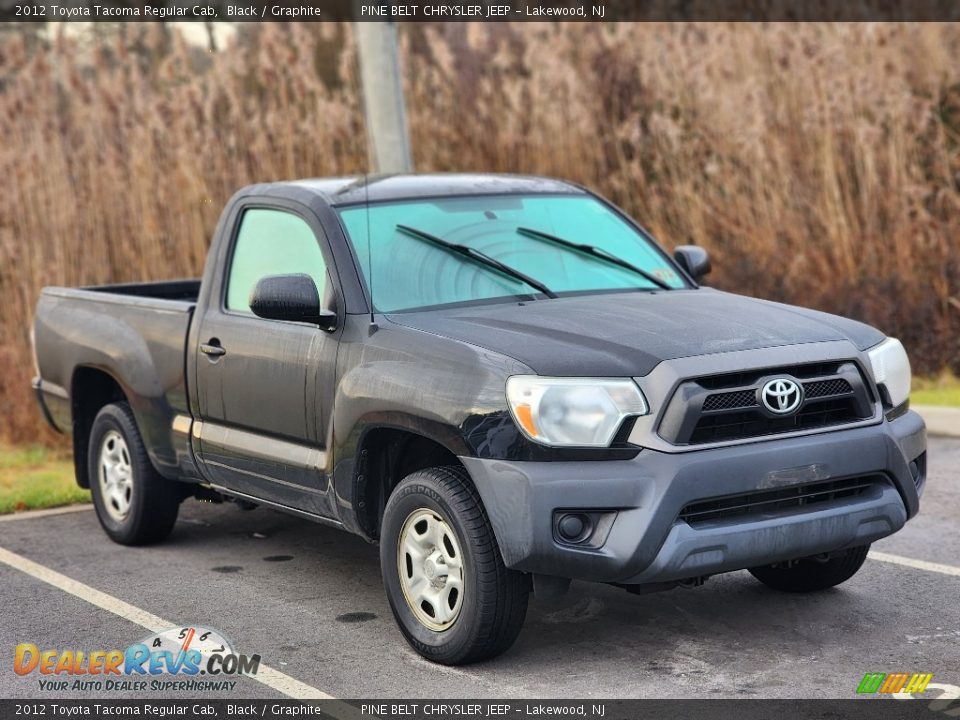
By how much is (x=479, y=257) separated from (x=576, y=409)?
4.60ft

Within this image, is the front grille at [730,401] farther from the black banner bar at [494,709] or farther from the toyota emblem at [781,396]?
the black banner bar at [494,709]

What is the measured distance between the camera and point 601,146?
44.1ft

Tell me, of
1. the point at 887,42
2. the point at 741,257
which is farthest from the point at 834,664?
the point at 887,42

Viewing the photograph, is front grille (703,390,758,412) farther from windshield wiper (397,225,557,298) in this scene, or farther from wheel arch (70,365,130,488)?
wheel arch (70,365,130,488)

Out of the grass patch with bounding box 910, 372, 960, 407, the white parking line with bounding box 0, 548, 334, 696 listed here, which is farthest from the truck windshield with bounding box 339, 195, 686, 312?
the grass patch with bounding box 910, 372, 960, 407

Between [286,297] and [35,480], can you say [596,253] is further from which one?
[35,480]

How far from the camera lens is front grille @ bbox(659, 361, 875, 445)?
4871 mm

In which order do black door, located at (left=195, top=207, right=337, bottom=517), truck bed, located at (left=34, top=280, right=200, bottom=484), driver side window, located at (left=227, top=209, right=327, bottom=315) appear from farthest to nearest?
truck bed, located at (left=34, top=280, right=200, bottom=484) → driver side window, located at (left=227, top=209, right=327, bottom=315) → black door, located at (left=195, top=207, right=337, bottom=517)

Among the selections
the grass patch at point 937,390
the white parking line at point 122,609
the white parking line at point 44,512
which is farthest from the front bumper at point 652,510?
the grass patch at point 937,390

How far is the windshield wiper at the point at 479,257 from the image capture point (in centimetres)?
605

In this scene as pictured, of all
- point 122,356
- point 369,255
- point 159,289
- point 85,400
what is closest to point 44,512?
point 85,400

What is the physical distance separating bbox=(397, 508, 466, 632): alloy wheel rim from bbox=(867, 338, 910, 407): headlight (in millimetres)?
1675

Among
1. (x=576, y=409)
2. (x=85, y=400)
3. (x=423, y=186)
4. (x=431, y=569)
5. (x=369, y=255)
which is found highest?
(x=423, y=186)

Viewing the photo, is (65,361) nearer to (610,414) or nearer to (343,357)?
(343,357)
